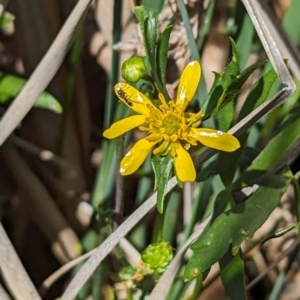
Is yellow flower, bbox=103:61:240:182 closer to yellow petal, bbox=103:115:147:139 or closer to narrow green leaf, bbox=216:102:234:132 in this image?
yellow petal, bbox=103:115:147:139

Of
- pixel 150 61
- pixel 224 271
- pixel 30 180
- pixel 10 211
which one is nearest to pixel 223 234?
pixel 224 271

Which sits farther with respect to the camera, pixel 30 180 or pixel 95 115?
pixel 95 115

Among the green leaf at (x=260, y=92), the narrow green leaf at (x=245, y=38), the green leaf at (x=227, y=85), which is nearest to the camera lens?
the green leaf at (x=227, y=85)

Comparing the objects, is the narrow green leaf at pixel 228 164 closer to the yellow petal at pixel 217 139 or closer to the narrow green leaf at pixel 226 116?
the narrow green leaf at pixel 226 116

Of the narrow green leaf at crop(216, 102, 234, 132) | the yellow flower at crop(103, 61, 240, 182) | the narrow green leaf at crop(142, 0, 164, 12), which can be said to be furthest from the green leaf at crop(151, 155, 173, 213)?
the narrow green leaf at crop(142, 0, 164, 12)

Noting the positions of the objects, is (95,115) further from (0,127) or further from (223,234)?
(223,234)

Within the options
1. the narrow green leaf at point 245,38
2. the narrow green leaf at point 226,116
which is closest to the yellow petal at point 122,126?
the narrow green leaf at point 226,116
